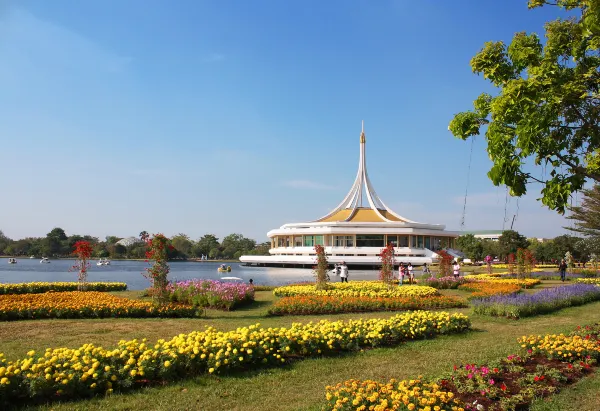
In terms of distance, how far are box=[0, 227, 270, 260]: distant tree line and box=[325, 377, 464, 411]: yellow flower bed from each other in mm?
76303

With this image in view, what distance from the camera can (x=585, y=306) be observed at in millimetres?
13852

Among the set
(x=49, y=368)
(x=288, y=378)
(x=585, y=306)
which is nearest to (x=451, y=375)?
(x=288, y=378)

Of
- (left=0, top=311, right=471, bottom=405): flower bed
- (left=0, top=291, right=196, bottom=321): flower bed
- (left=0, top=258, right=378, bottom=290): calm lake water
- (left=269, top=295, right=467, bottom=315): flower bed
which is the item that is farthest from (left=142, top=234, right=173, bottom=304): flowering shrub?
(left=0, top=258, right=378, bottom=290): calm lake water

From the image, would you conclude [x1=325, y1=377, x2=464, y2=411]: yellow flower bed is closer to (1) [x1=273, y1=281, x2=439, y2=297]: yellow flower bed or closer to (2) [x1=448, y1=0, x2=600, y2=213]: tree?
(2) [x1=448, y1=0, x2=600, y2=213]: tree

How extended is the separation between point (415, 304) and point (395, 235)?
49.0m

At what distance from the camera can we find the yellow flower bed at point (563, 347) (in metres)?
6.51

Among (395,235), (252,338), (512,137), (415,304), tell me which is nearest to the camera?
(512,137)

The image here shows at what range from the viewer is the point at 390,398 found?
450 centimetres

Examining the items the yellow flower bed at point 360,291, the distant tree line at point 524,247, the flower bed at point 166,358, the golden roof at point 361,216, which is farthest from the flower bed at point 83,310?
the golden roof at point 361,216

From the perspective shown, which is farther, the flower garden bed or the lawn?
the lawn

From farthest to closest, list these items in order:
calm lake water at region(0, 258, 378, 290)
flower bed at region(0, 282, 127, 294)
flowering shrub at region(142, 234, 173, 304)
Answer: calm lake water at region(0, 258, 378, 290), flower bed at region(0, 282, 127, 294), flowering shrub at region(142, 234, 173, 304)

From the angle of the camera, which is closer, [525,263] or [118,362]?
[118,362]

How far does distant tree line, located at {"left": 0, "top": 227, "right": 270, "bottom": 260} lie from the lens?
83.4 metres

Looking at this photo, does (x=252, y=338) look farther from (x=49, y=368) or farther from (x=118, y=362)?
(x=49, y=368)
